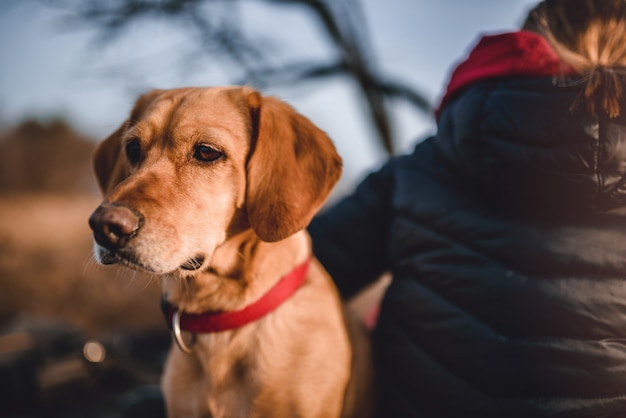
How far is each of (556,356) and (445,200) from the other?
0.64 metres

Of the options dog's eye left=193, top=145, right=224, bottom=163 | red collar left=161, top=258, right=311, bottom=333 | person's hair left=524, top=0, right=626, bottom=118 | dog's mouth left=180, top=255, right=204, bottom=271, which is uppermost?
dog's eye left=193, top=145, right=224, bottom=163

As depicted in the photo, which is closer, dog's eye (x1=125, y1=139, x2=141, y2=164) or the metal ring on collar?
the metal ring on collar

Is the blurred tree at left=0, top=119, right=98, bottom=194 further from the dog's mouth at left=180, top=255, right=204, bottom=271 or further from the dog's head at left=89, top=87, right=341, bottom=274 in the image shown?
the dog's mouth at left=180, top=255, right=204, bottom=271

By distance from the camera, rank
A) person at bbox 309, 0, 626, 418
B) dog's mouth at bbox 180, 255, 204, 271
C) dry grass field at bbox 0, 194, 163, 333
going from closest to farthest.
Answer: person at bbox 309, 0, 626, 418
dog's mouth at bbox 180, 255, 204, 271
dry grass field at bbox 0, 194, 163, 333

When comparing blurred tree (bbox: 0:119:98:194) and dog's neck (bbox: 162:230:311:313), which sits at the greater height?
dog's neck (bbox: 162:230:311:313)

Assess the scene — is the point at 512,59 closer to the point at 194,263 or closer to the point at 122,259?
the point at 194,263

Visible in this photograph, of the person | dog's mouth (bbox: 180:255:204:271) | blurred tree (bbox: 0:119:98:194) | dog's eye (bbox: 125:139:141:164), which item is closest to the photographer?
the person

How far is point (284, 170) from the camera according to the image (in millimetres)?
1739

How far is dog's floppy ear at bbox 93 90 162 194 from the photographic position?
2.04m

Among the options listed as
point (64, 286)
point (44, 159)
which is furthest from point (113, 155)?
point (44, 159)

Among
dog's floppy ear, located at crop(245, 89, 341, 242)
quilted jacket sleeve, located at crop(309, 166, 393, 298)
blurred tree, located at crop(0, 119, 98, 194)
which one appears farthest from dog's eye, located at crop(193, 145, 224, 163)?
blurred tree, located at crop(0, 119, 98, 194)

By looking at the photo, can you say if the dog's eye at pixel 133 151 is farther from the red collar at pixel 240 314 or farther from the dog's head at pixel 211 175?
the red collar at pixel 240 314

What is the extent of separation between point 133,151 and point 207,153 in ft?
1.36

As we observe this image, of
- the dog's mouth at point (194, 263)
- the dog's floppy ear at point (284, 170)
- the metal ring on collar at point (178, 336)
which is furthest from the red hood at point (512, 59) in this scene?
the metal ring on collar at point (178, 336)
